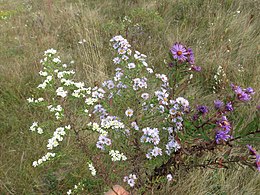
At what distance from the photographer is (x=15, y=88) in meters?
3.06

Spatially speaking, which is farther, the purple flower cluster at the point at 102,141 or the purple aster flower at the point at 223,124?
the purple flower cluster at the point at 102,141

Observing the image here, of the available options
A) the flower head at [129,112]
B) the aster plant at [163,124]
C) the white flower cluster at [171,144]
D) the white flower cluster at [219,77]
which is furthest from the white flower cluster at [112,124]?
the white flower cluster at [219,77]

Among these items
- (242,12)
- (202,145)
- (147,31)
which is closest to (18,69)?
(147,31)

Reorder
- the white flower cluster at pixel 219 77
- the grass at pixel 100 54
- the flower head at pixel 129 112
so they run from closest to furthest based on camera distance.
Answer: the flower head at pixel 129 112 < the grass at pixel 100 54 < the white flower cluster at pixel 219 77

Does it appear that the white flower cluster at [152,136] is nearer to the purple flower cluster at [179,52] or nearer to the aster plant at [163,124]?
the aster plant at [163,124]

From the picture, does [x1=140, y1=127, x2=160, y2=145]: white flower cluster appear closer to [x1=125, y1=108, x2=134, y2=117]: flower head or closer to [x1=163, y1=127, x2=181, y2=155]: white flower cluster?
[x1=163, y1=127, x2=181, y2=155]: white flower cluster

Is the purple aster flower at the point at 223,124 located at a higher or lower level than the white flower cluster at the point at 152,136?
higher

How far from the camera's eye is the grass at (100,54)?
2148 millimetres

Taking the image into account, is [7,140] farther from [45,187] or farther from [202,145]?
[202,145]

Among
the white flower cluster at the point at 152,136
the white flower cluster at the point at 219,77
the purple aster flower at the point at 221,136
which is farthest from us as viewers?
the white flower cluster at the point at 219,77

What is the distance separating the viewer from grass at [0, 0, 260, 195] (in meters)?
2.15

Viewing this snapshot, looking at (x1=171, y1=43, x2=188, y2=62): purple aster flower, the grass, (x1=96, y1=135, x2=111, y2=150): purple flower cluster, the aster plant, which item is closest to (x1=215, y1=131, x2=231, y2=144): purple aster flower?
the aster plant

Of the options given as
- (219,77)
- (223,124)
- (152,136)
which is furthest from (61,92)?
(219,77)

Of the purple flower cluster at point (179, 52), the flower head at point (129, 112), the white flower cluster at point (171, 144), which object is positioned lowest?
the white flower cluster at point (171, 144)
